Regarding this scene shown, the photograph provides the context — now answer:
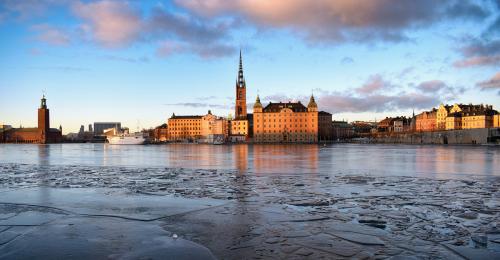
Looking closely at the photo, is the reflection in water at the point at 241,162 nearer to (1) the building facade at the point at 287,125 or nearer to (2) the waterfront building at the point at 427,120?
(1) the building facade at the point at 287,125

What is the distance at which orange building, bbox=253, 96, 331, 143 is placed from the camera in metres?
185

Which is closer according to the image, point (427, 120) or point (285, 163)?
point (285, 163)

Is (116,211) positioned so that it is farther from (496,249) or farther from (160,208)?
(496,249)

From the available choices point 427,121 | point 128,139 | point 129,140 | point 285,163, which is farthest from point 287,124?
point 285,163

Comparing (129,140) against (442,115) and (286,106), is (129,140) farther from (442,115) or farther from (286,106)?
(442,115)

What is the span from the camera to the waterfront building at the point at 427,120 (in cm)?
18395

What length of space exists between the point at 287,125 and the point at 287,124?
0.47 m

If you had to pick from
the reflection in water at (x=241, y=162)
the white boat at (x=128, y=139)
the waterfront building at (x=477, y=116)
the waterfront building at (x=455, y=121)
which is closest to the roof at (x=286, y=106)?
the white boat at (x=128, y=139)

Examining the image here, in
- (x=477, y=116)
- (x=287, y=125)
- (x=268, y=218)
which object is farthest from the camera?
(x=287, y=125)

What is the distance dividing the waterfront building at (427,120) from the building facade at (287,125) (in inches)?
1905

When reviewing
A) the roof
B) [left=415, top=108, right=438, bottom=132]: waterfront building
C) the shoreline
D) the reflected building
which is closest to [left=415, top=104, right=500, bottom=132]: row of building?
[left=415, top=108, right=438, bottom=132]: waterfront building

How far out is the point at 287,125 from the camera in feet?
608

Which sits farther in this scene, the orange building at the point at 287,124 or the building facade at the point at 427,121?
the orange building at the point at 287,124

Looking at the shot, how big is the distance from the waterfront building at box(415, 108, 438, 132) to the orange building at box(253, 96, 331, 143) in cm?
4836
